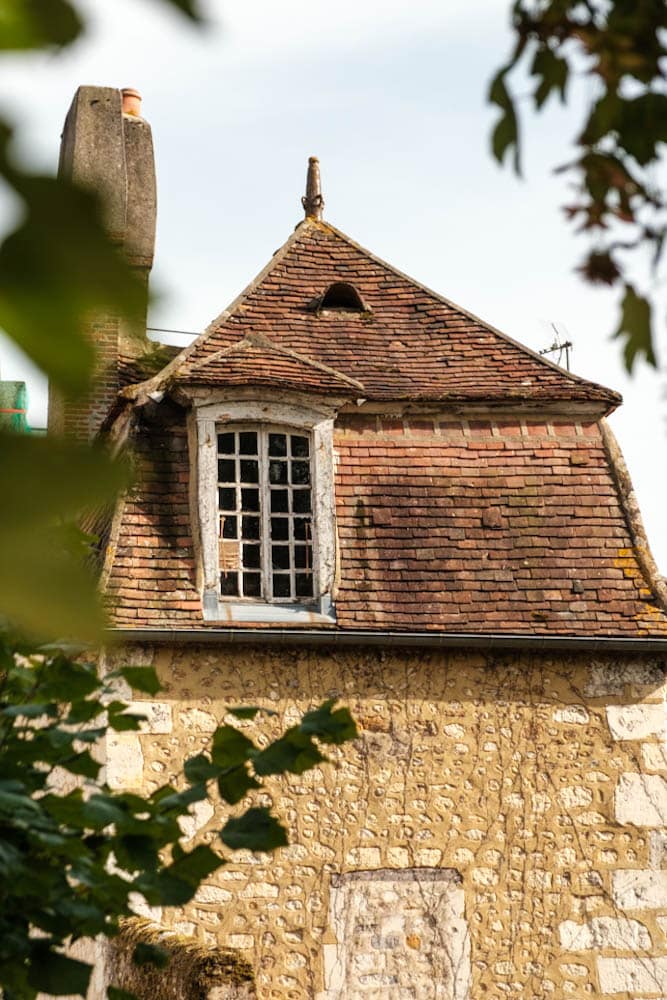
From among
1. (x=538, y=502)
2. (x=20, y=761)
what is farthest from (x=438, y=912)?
(x=20, y=761)

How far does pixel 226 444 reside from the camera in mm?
10016

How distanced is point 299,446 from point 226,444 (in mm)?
485

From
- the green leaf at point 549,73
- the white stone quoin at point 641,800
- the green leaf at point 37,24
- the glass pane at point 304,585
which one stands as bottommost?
the green leaf at point 37,24

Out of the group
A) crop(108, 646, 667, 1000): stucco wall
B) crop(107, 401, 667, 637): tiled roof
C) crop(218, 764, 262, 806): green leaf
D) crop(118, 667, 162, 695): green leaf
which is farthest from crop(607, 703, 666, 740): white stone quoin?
crop(218, 764, 262, 806): green leaf

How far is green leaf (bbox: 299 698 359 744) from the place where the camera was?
3.66 m

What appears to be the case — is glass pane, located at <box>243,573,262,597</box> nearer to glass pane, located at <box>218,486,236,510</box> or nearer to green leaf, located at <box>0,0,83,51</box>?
glass pane, located at <box>218,486,236,510</box>

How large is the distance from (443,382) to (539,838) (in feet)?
10.4

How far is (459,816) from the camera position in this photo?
9508mm

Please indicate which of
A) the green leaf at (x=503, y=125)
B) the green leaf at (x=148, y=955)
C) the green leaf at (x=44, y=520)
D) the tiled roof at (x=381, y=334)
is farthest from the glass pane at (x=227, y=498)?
the green leaf at (x=44, y=520)

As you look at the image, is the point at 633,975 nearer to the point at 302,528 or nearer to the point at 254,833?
the point at 302,528

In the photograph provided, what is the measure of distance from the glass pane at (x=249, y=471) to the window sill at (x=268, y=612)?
812mm

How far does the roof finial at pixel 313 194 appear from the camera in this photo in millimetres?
12266

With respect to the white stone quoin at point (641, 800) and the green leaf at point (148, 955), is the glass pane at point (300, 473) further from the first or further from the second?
the green leaf at point (148, 955)

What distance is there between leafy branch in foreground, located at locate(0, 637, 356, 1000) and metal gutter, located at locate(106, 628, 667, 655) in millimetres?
5367
